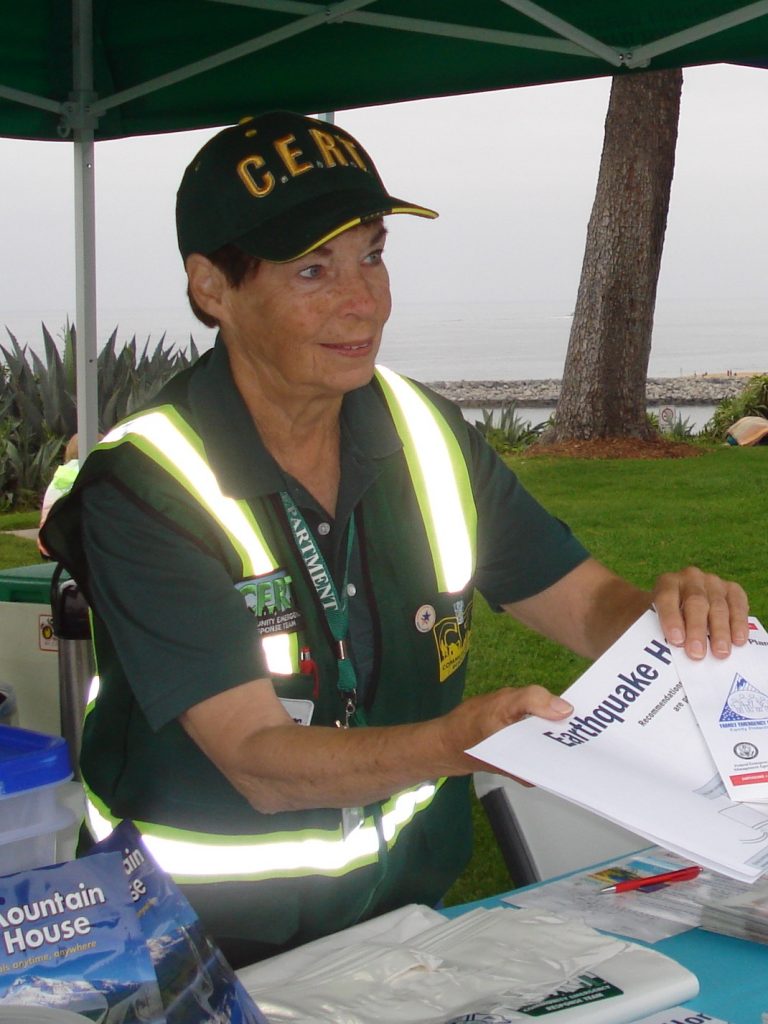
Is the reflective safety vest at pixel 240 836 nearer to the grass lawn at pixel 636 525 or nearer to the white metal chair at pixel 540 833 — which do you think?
the white metal chair at pixel 540 833

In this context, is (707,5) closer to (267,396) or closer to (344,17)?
(344,17)

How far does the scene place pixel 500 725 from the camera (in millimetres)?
1308

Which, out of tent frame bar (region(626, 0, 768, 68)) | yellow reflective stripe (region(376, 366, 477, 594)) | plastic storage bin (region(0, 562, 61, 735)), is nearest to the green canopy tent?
→ tent frame bar (region(626, 0, 768, 68))

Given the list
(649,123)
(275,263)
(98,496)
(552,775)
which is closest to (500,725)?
(552,775)

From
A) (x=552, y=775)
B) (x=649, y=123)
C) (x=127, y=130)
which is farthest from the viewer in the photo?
(x=649, y=123)

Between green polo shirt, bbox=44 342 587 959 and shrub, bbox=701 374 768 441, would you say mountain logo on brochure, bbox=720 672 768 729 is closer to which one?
green polo shirt, bbox=44 342 587 959

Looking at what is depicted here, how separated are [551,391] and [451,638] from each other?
10561mm

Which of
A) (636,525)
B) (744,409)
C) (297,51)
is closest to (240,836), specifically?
(297,51)

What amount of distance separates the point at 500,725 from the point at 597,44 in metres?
2.06

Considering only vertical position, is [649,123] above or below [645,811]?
above

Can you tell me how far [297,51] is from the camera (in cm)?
312

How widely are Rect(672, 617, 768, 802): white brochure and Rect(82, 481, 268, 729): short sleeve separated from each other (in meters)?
0.51

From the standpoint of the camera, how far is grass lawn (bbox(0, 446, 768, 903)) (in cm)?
639

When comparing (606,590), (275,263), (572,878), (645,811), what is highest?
(275,263)
